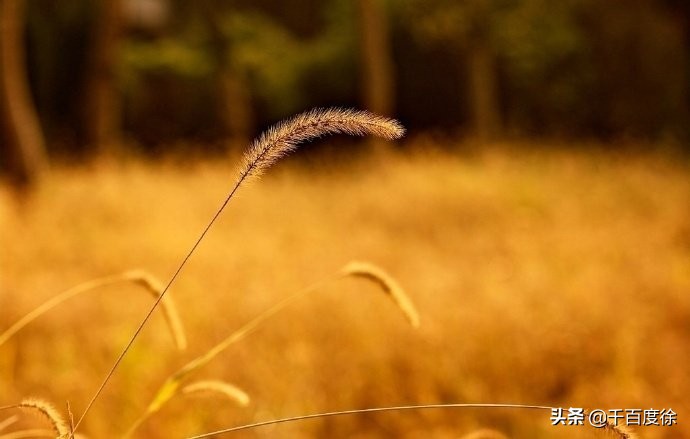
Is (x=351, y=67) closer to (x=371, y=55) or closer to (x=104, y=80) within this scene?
(x=371, y=55)

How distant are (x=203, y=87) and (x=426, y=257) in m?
16.3

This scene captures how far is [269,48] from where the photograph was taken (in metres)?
15.2

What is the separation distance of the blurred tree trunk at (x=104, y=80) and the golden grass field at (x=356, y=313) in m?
3.39

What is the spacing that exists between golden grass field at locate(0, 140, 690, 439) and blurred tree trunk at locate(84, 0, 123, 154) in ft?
11.1

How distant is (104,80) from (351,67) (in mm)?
8432

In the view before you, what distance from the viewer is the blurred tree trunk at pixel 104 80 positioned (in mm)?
10914

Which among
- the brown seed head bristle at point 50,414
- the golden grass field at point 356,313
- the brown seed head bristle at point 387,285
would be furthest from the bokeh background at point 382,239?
the brown seed head bristle at point 50,414

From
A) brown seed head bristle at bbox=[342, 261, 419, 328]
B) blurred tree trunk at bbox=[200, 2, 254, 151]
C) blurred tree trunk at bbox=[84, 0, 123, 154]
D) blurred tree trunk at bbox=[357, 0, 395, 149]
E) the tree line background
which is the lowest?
brown seed head bristle at bbox=[342, 261, 419, 328]

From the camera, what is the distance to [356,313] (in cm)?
381

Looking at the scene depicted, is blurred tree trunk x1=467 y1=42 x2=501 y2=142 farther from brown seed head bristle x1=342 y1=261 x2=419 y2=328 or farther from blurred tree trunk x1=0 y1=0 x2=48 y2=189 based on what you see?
brown seed head bristle x1=342 y1=261 x2=419 y2=328

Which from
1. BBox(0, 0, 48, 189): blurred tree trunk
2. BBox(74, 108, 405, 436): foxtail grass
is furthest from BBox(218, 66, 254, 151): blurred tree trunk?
BBox(74, 108, 405, 436): foxtail grass

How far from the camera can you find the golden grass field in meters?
3.00

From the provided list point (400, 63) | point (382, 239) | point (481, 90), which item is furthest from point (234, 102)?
point (382, 239)

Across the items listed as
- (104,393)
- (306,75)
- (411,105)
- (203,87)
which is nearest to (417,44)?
(411,105)
